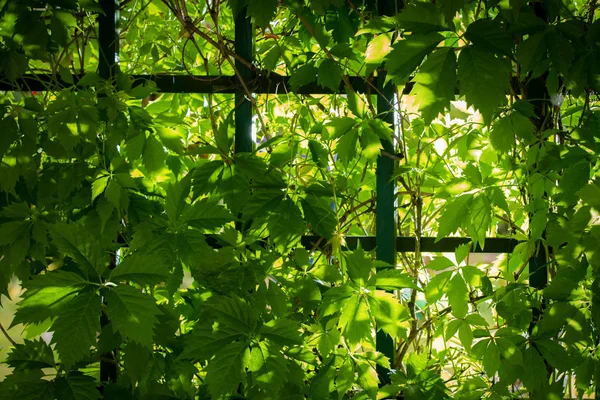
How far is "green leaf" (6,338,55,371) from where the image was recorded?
1.56 meters

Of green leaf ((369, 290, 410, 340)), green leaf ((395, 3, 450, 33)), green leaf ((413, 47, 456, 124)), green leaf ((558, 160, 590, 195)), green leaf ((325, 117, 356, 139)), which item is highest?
green leaf ((395, 3, 450, 33))

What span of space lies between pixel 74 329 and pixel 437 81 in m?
0.89

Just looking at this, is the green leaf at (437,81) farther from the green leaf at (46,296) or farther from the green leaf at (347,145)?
the green leaf at (46,296)

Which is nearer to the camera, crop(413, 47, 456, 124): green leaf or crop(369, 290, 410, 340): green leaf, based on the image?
crop(413, 47, 456, 124): green leaf

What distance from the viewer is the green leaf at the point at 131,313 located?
1303mm

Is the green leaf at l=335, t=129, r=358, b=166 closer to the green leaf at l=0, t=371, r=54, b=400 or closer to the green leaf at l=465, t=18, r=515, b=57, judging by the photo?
the green leaf at l=465, t=18, r=515, b=57

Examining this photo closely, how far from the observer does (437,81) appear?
128cm

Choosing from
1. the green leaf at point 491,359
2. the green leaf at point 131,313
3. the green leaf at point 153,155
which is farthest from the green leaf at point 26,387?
the green leaf at point 491,359

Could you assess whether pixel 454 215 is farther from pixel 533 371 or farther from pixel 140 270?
pixel 140 270

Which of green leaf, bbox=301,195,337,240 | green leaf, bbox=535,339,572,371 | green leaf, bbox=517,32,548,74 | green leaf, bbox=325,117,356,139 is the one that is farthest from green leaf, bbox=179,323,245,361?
green leaf, bbox=517,32,548,74

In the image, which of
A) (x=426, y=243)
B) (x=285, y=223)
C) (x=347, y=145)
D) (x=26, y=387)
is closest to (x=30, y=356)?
(x=26, y=387)

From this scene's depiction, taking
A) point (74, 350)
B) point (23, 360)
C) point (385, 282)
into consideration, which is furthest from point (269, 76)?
point (23, 360)

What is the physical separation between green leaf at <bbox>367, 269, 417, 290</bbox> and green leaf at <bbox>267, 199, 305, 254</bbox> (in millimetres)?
210

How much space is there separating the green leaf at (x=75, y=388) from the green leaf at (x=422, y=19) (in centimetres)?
110
